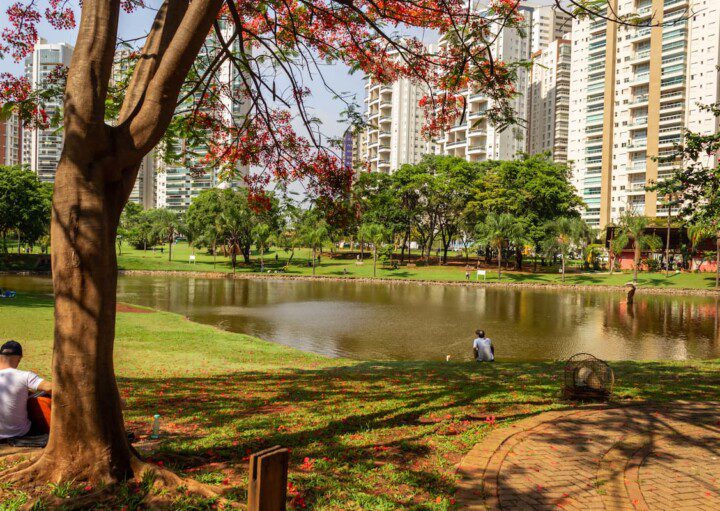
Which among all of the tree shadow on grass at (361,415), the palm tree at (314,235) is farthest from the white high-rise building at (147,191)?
the tree shadow on grass at (361,415)

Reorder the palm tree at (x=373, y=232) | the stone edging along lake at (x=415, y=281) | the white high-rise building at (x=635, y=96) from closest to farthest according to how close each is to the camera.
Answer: the stone edging along lake at (x=415, y=281) → the palm tree at (x=373, y=232) → the white high-rise building at (x=635, y=96)

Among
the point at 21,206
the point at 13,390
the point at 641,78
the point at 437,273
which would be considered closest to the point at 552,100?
the point at 641,78

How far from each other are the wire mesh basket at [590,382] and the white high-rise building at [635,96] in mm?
71127

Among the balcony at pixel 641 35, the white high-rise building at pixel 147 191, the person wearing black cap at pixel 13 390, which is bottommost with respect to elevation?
the person wearing black cap at pixel 13 390

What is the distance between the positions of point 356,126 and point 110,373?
612cm

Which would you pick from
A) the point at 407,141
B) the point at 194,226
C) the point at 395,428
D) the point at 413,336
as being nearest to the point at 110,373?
the point at 395,428

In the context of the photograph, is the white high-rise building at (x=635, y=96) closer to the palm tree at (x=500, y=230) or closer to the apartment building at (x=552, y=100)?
the apartment building at (x=552, y=100)

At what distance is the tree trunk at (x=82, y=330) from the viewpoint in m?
4.37

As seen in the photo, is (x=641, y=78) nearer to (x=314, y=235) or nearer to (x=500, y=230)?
(x=500, y=230)

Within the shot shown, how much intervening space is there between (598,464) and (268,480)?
4.14 meters

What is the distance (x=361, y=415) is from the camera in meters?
7.23

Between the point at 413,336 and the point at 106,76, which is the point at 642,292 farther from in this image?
the point at 106,76

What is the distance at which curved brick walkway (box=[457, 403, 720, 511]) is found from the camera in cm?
489

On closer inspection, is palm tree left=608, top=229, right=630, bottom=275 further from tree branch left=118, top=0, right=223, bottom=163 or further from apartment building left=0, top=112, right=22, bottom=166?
apartment building left=0, top=112, right=22, bottom=166
